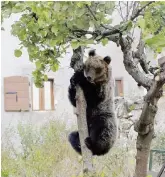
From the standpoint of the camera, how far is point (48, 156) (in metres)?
2.49

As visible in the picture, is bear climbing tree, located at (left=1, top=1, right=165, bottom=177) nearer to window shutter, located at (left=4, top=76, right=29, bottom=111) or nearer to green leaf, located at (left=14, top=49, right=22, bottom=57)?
green leaf, located at (left=14, top=49, right=22, bottom=57)

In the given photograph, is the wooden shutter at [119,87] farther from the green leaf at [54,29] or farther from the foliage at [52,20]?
the green leaf at [54,29]

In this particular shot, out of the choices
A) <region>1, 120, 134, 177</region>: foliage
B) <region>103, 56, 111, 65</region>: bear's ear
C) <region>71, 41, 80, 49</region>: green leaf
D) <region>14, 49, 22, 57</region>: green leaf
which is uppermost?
<region>103, 56, 111, 65</region>: bear's ear

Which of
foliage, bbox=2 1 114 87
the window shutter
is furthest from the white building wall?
foliage, bbox=2 1 114 87

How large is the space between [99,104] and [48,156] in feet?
3.82

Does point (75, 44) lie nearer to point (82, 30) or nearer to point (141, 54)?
point (82, 30)

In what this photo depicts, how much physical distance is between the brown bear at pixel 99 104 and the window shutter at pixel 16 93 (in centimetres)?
133

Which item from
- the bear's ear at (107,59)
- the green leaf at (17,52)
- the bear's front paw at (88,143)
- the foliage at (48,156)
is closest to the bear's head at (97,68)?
the bear's ear at (107,59)

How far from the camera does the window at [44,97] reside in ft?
8.42

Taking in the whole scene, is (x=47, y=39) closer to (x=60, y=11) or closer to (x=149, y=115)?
(x=60, y=11)

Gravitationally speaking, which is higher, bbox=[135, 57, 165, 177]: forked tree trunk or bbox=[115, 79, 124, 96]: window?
bbox=[115, 79, 124, 96]: window

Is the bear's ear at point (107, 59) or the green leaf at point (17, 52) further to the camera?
the bear's ear at point (107, 59)

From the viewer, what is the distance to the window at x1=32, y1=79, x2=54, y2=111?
8.42 feet

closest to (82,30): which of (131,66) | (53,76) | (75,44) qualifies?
(75,44)
